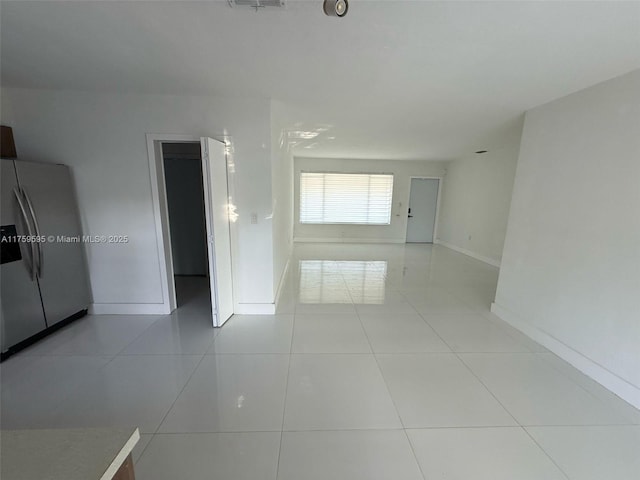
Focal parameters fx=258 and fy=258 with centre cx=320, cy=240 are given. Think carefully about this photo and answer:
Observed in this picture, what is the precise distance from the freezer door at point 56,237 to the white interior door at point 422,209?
7.22 meters

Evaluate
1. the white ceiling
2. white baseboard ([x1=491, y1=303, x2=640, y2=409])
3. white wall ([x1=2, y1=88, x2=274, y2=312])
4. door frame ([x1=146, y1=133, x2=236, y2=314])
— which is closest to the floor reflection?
white wall ([x1=2, y1=88, x2=274, y2=312])

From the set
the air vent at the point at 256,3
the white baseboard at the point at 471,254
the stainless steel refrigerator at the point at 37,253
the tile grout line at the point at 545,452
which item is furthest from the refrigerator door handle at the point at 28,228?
the white baseboard at the point at 471,254

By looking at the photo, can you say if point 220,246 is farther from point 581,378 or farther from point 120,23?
point 581,378

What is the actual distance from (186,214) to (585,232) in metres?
5.11

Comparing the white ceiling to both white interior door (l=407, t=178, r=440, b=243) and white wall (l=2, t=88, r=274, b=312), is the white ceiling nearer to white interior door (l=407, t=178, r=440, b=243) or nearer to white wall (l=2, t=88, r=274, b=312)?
white wall (l=2, t=88, r=274, b=312)

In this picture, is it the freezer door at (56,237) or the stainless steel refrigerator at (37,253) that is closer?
the stainless steel refrigerator at (37,253)

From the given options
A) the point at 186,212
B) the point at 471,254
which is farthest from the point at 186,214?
the point at 471,254

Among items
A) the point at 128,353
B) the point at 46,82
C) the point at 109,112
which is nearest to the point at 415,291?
the point at 128,353

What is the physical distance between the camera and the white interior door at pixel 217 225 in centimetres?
251

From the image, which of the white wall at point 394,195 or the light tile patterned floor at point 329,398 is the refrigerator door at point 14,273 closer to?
the light tile patterned floor at point 329,398

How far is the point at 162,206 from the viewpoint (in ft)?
9.72

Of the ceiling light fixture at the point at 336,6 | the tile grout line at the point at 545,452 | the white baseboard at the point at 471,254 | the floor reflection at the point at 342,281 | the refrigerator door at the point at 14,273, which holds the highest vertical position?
the ceiling light fixture at the point at 336,6

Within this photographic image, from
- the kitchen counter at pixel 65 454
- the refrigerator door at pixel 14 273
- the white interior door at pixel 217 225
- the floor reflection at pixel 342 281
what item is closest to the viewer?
the kitchen counter at pixel 65 454

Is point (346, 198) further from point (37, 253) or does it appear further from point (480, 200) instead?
point (37, 253)
